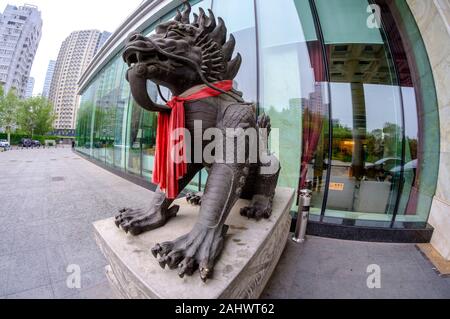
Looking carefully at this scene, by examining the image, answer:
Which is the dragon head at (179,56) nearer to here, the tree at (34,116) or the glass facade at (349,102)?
the glass facade at (349,102)

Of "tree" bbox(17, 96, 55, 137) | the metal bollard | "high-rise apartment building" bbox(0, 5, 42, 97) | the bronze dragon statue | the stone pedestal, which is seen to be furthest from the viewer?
"high-rise apartment building" bbox(0, 5, 42, 97)

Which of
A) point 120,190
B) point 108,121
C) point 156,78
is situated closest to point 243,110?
point 156,78

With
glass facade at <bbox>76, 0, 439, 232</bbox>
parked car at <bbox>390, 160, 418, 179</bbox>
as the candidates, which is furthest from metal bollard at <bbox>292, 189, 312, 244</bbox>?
parked car at <bbox>390, 160, 418, 179</bbox>

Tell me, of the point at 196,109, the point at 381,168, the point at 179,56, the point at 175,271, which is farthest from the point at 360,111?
the point at 175,271

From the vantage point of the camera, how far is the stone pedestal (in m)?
1.06

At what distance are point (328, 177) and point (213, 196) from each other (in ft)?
11.1

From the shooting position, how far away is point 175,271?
46.1 inches

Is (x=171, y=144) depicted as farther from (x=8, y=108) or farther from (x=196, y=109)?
(x=8, y=108)

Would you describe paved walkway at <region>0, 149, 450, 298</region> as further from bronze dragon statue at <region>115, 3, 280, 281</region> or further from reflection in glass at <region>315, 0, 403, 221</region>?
reflection in glass at <region>315, 0, 403, 221</region>

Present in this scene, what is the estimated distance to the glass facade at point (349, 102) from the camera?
353 centimetres

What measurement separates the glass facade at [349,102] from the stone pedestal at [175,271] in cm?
221

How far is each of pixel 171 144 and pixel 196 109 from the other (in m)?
0.36

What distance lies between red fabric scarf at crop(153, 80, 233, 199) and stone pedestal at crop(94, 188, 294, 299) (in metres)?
0.44

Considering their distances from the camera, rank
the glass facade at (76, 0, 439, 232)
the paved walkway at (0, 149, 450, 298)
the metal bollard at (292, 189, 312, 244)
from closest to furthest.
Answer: the paved walkway at (0, 149, 450, 298) < the metal bollard at (292, 189, 312, 244) < the glass facade at (76, 0, 439, 232)
